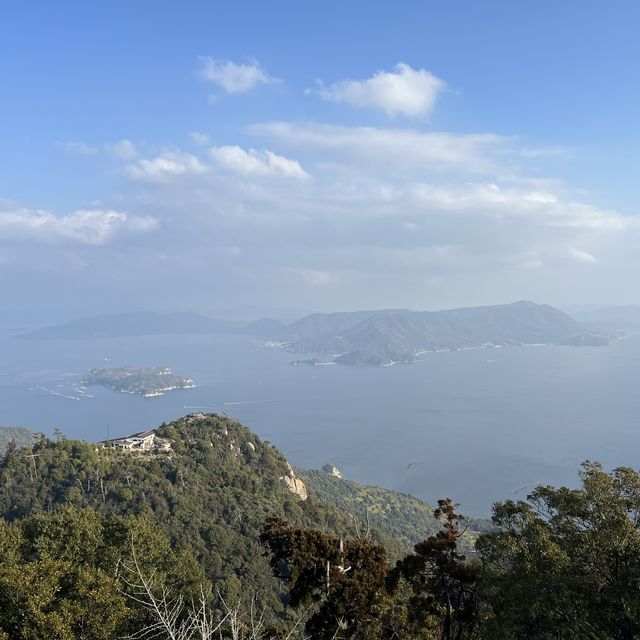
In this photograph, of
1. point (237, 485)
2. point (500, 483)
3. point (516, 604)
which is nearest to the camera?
point (516, 604)

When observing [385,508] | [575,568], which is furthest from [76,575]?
[385,508]

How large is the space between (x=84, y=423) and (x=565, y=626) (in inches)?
5635

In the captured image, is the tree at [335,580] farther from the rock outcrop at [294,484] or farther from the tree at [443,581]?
the rock outcrop at [294,484]

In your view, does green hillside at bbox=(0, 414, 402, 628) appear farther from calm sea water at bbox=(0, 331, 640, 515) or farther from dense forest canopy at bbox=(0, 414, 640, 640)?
calm sea water at bbox=(0, 331, 640, 515)

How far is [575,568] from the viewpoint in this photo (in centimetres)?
1064

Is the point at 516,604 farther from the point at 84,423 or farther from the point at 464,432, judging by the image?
the point at 84,423

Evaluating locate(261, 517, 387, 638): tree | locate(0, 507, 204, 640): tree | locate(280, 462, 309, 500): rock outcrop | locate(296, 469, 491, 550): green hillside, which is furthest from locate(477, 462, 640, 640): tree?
locate(296, 469, 491, 550): green hillside

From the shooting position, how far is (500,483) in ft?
292

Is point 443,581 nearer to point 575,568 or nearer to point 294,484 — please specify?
point 575,568

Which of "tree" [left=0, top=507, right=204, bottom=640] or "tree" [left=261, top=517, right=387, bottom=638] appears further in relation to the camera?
"tree" [left=261, top=517, right=387, bottom=638]

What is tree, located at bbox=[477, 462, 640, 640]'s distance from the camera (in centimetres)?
969

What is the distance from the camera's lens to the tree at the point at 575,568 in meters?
9.69

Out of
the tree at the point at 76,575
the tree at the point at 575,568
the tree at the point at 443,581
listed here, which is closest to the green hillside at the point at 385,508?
the tree at the point at 76,575

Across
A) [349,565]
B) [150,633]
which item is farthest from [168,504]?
[349,565]
